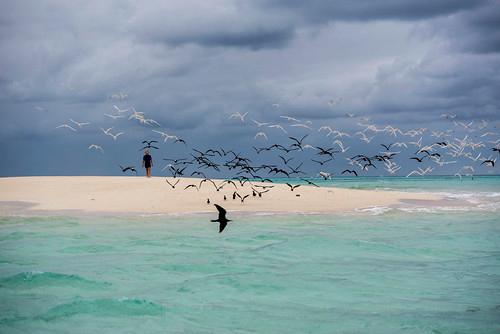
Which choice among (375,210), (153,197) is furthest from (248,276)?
(153,197)

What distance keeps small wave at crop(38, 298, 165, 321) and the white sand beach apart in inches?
632

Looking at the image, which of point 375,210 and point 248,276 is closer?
point 248,276

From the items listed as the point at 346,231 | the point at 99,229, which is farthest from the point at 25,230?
the point at 346,231

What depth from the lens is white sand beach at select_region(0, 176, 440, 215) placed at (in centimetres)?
3024

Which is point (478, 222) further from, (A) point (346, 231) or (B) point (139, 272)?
(B) point (139, 272)

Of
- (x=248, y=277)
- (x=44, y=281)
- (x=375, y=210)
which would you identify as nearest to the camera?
(x=44, y=281)

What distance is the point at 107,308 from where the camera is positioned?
492 inches

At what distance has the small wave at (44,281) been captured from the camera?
14.6m

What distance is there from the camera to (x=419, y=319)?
11.8 m

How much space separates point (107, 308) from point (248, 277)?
410cm

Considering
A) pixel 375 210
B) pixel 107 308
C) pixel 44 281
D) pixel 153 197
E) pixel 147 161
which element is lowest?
pixel 107 308

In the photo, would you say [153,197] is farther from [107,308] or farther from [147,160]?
[107,308]

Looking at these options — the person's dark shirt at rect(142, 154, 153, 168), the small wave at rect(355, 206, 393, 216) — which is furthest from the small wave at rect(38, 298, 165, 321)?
the person's dark shirt at rect(142, 154, 153, 168)

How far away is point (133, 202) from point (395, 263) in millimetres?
17253
